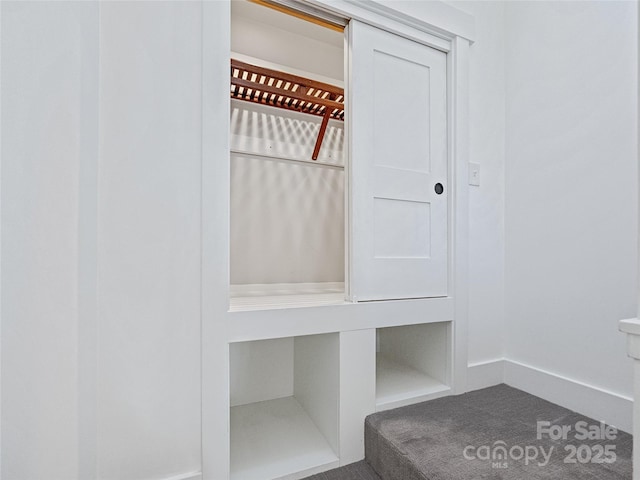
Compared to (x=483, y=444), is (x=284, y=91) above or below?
above

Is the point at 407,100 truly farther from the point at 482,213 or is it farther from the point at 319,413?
the point at 319,413

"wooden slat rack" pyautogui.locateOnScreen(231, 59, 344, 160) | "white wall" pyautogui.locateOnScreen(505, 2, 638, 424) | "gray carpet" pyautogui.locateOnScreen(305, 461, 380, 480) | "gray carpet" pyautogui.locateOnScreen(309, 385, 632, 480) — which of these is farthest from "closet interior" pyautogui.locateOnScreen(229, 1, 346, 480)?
"white wall" pyautogui.locateOnScreen(505, 2, 638, 424)

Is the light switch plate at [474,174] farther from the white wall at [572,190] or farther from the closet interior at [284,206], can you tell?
the closet interior at [284,206]

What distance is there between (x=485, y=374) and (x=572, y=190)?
3.15 feet

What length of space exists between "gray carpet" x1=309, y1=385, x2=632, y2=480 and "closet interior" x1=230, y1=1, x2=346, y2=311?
0.73 metres

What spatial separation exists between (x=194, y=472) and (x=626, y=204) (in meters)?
1.81

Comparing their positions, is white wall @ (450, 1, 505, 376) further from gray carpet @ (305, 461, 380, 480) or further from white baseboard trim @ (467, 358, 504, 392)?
gray carpet @ (305, 461, 380, 480)

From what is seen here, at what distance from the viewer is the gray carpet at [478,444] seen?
1030 millimetres

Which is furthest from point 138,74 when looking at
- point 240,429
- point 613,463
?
point 613,463

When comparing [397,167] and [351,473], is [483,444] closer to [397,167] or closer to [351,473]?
[351,473]

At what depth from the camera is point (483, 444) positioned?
1.16 metres

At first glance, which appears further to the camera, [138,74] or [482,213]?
[482,213]

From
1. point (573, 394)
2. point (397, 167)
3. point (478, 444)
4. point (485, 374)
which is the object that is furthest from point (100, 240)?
point (573, 394)

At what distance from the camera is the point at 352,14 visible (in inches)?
55.6
